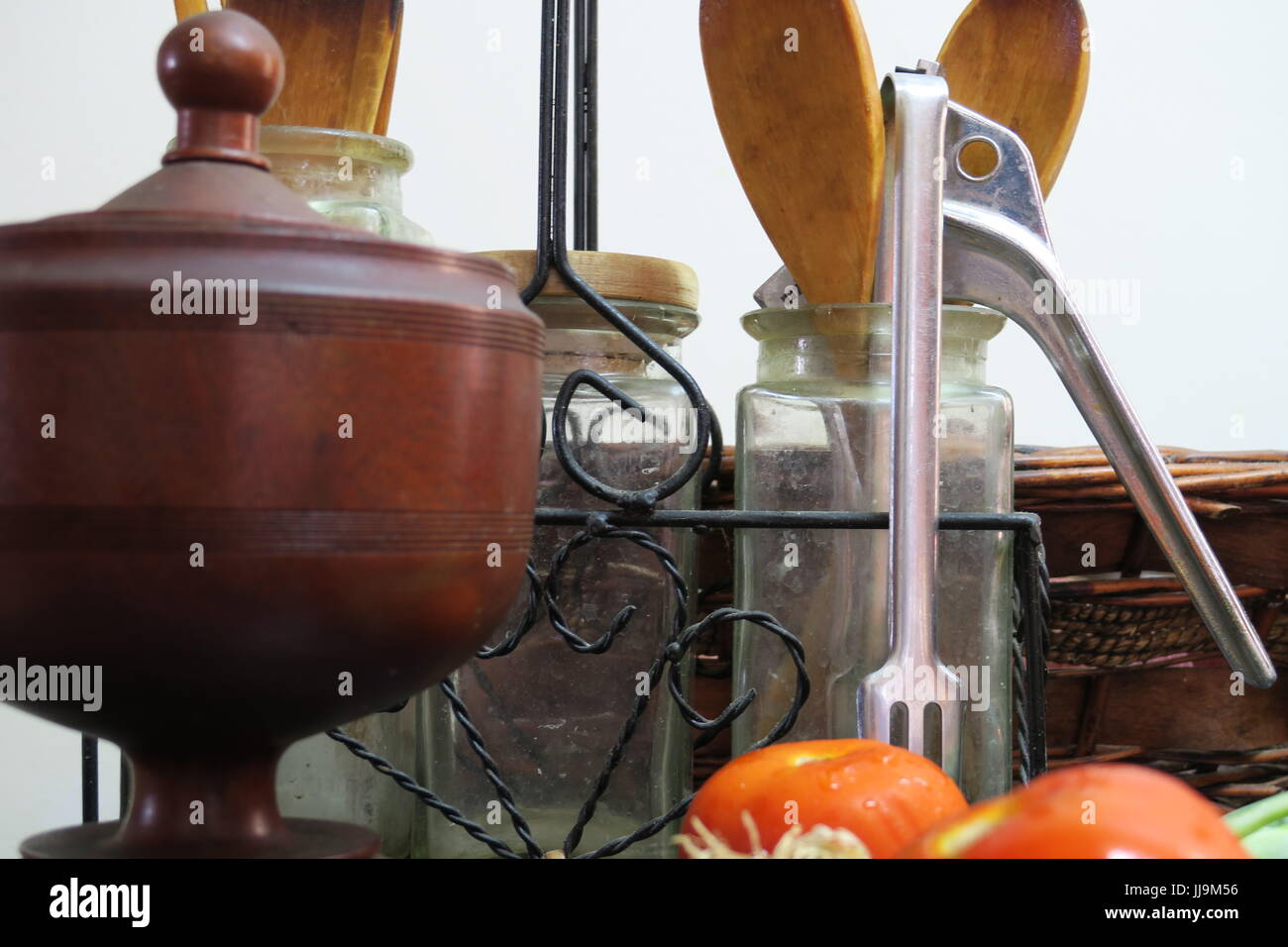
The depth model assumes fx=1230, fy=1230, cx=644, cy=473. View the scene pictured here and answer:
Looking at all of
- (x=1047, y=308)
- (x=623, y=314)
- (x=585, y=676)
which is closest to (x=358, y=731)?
(x=585, y=676)

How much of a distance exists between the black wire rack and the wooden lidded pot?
14 cm

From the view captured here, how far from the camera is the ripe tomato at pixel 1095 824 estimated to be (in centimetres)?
22

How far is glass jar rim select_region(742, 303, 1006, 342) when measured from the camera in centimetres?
47

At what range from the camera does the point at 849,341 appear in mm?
480

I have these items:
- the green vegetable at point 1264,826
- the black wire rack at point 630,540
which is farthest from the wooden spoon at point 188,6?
the green vegetable at point 1264,826

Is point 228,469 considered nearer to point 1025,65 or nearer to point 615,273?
point 615,273

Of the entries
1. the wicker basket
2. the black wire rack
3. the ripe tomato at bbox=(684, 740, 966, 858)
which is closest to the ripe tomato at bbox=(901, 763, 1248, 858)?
the ripe tomato at bbox=(684, 740, 966, 858)

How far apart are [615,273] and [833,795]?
0.75 ft

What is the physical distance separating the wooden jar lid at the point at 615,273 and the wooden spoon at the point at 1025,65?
15 cm

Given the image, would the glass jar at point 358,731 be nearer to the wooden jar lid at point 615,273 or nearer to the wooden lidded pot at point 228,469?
the wooden jar lid at point 615,273

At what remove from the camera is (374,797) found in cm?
50

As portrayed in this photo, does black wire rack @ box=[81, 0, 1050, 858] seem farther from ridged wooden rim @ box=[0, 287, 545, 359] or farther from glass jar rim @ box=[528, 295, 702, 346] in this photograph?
ridged wooden rim @ box=[0, 287, 545, 359]

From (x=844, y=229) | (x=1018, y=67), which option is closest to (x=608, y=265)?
(x=844, y=229)
